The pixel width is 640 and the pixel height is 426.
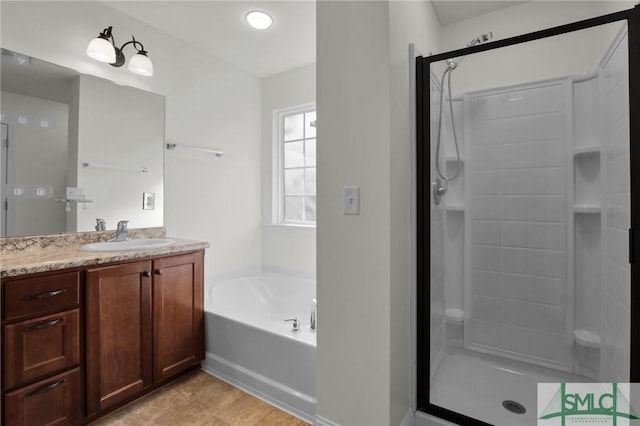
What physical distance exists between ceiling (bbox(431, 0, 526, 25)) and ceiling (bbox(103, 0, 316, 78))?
84 cm

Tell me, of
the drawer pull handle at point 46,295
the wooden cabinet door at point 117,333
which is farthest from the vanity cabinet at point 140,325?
the drawer pull handle at point 46,295

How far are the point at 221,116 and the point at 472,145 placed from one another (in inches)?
84.2

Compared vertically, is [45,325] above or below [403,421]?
above

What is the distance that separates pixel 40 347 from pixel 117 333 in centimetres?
33

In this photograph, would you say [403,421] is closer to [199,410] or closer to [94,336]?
[199,410]

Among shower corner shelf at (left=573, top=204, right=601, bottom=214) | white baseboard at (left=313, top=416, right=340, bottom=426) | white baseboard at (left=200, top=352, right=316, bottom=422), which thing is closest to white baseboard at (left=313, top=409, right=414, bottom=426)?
white baseboard at (left=313, top=416, right=340, bottom=426)

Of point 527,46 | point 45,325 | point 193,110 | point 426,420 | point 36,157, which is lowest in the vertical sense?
point 426,420

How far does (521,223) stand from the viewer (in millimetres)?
2090

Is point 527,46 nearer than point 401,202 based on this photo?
No

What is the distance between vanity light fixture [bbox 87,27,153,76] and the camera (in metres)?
1.90

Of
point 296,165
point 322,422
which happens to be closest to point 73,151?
point 296,165

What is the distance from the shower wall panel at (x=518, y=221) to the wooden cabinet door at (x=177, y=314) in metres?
1.86

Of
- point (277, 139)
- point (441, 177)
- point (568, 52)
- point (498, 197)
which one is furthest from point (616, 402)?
point (277, 139)

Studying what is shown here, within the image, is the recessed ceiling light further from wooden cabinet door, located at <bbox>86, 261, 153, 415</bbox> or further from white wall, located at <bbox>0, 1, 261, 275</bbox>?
wooden cabinet door, located at <bbox>86, 261, 153, 415</bbox>
